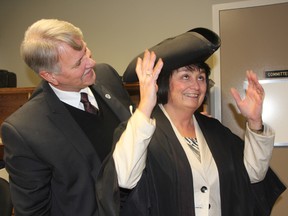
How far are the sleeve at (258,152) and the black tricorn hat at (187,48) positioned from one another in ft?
1.19

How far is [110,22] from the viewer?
2.35m

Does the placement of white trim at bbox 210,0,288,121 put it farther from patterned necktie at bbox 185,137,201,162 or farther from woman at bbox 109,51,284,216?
patterned necktie at bbox 185,137,201,162

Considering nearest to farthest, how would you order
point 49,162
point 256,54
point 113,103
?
point 49,162 < point 113,103 < point 256,54

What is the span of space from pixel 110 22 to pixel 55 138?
1.57 m

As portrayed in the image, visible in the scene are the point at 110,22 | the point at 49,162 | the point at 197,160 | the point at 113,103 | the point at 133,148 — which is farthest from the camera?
the point at 110,22

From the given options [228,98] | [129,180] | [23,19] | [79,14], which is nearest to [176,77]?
[129,180]

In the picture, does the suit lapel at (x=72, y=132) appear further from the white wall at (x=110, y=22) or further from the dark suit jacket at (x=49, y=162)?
the white wall at (x=110, y=22)

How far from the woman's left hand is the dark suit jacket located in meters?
0.61

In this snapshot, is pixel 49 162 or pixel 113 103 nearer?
pixel 49 162

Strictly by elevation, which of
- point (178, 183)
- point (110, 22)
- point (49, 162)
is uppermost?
point (110, 22)

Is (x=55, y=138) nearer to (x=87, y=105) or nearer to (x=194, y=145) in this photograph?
(x=87, y=105)

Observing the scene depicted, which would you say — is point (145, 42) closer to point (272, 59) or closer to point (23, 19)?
point (272, 59)

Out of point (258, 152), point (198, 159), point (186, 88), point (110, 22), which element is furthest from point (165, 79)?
point (110, 22)

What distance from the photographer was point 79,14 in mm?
2424
